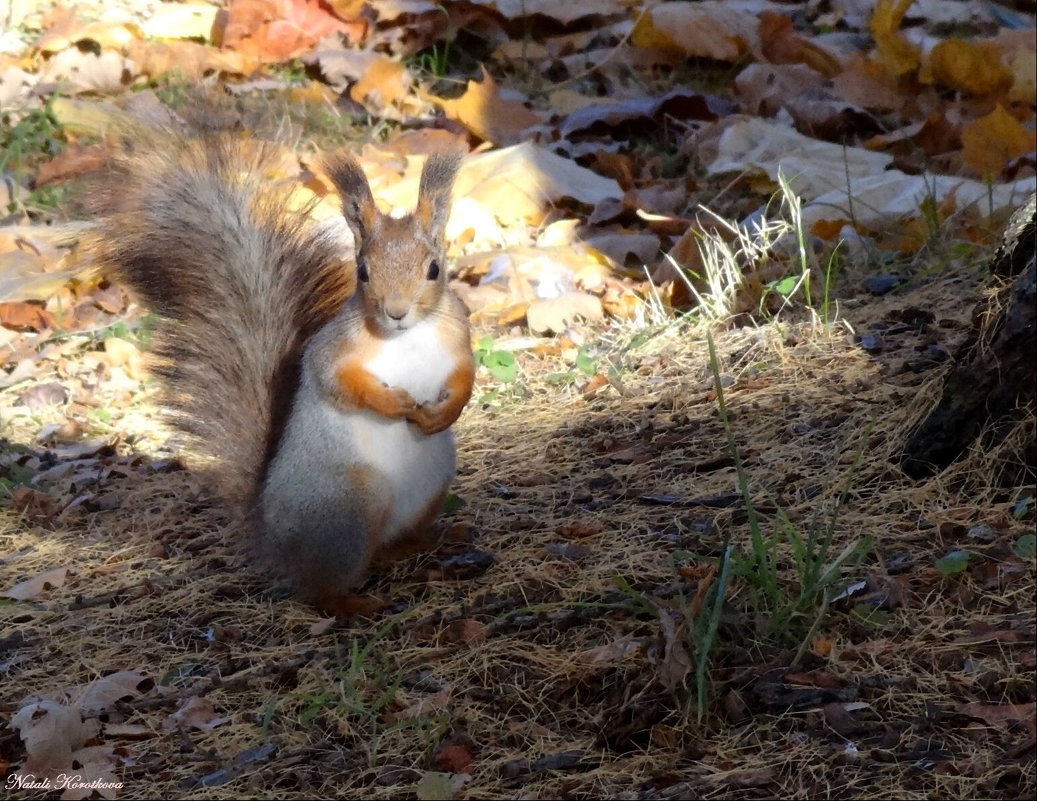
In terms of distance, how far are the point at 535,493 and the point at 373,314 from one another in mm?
630

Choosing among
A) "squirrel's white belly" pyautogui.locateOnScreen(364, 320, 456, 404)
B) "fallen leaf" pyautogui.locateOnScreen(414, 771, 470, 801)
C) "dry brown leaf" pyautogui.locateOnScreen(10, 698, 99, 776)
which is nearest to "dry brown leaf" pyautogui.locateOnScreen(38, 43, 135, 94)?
"squirrel's white belly" pyautogui.locateOnScreen(364, 320, 456, 404)

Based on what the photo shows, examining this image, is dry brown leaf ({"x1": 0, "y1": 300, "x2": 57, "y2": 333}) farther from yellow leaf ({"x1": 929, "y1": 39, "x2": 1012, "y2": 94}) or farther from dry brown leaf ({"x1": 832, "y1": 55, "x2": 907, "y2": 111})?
yellow leaf ({"x1": 929, "y1": 39, "x2": 1012, "y2": 94})

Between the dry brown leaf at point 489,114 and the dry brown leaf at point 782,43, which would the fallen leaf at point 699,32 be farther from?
the dry brown leaf at point 489,114

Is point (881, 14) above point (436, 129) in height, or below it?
above

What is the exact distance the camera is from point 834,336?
2.90 meters

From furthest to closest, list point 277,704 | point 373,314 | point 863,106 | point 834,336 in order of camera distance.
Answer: point 863,106 → point 834,336 → point 373,314 → point 277,704

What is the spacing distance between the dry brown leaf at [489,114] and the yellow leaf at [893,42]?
50.4 inches

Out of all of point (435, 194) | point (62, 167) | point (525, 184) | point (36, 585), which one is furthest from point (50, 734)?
point (62, 167)

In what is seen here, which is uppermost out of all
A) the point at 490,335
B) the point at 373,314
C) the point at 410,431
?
the point at 373,314

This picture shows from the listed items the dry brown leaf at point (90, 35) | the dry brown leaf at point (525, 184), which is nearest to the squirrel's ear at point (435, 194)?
the dry brown leaf at point (525, 184)

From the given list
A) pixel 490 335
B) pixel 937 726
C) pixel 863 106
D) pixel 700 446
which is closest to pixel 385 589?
pixel 700 446

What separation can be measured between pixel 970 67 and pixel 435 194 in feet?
9.70

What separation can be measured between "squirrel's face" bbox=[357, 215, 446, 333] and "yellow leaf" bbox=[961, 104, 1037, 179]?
2.36 m

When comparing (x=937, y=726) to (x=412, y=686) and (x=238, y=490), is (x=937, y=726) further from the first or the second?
(x=238, y=490)
